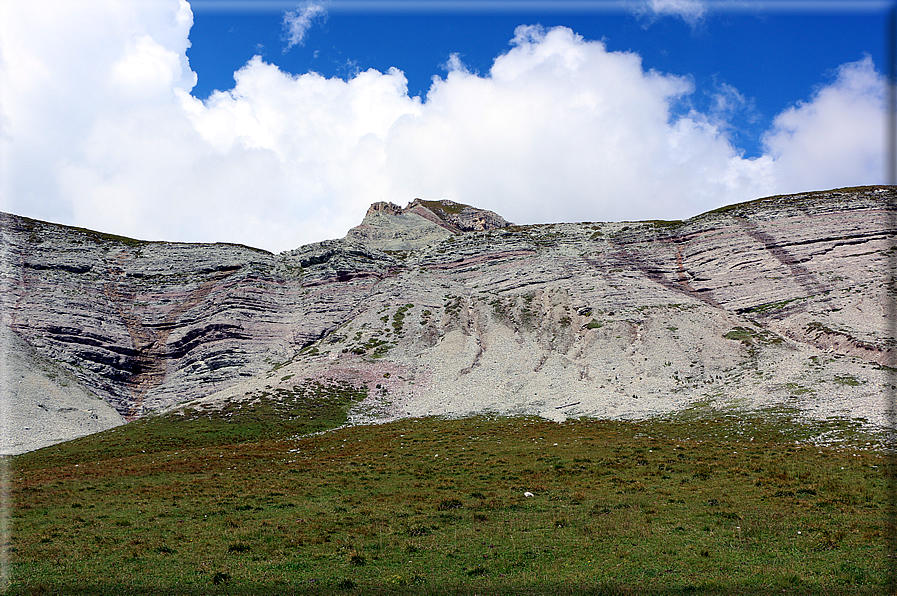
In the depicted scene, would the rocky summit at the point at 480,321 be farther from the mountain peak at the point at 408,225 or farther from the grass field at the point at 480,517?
the mountain peak at the point at 408,225

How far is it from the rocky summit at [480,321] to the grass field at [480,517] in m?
15.7

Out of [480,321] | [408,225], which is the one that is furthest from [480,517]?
[408,225]

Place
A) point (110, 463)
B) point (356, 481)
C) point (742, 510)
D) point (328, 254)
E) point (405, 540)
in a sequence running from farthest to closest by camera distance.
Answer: point (328, 254) < point (110, 463) < point (356, 481) < point (742, 510) < point (405, 540)

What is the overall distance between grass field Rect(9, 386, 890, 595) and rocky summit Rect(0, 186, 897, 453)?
51.6 feet

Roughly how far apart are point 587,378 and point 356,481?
141 feet

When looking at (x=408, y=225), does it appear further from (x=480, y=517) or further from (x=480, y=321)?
→ (x=480, y=517)

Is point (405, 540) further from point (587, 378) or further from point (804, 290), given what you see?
point (804, 290)

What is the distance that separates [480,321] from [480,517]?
215ft

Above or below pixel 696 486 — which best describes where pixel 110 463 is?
below

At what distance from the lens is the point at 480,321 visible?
8950cm

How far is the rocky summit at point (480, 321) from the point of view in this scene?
61.6 metres

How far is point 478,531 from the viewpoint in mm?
22344

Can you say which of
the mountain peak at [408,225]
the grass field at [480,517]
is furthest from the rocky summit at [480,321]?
the mountain peak at [408,225]

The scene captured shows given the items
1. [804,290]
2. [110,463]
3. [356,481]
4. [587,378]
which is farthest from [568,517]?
[804,290]
